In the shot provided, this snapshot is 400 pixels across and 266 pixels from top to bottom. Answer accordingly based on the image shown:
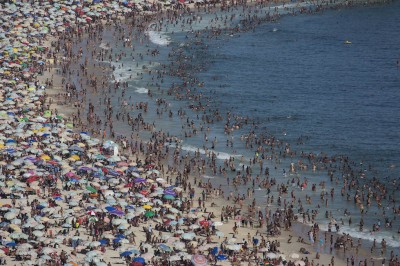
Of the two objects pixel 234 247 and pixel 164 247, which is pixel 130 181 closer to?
pixel 164 247

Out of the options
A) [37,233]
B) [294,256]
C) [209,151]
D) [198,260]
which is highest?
[37,233]

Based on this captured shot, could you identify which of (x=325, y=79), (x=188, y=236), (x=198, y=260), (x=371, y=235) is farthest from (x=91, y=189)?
(x=325, y=79)

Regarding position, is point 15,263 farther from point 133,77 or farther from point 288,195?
point 133,77

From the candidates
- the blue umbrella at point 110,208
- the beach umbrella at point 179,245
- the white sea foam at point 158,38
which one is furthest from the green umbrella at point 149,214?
the white sea foam at point 158,38

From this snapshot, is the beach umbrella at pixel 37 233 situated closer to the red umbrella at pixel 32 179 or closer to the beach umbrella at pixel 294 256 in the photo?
the red umbrella at pixel 32 179

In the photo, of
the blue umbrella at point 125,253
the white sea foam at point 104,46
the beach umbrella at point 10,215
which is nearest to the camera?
the blue umbrella at point 125,253

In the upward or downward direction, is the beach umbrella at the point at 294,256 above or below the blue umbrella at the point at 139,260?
below

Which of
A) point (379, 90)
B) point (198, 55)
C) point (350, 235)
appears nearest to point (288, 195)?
point (350, 235)
